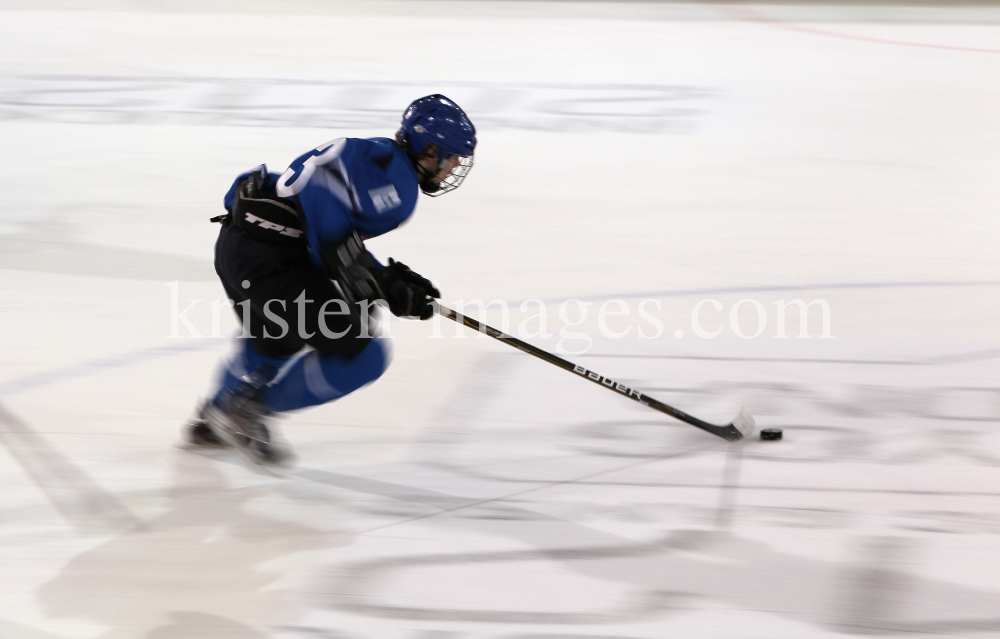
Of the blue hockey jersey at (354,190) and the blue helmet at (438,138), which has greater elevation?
the blue helmet at (438,138)

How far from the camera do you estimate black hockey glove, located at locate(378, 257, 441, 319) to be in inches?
113

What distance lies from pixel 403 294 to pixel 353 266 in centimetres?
16

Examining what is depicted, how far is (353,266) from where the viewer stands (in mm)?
2842

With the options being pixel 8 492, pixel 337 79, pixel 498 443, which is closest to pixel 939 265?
pixel 498 443

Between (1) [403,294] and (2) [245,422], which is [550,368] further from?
(2) [245,422]

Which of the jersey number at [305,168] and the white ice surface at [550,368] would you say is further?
the jersey number at [305,168]

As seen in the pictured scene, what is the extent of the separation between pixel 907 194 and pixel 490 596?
168 inches

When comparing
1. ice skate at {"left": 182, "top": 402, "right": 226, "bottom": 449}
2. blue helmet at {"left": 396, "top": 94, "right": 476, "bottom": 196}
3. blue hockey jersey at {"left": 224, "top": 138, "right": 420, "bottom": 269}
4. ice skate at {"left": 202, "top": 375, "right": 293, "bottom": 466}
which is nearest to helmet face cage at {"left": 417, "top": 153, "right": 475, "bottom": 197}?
blue helmet at {"left": 396, "top": 94, "right": 476, "bottom": 196}

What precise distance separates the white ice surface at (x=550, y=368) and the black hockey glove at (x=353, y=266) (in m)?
0.65

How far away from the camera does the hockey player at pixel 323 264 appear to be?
9.34ft

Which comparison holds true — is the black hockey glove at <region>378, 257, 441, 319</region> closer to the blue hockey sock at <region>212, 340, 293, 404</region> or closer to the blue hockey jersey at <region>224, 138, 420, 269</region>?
the blue hockey jersey at <region>224, 138, 420, 269</region>

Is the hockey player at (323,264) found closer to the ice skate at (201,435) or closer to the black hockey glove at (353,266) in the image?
the black hockey glove at (353,266)

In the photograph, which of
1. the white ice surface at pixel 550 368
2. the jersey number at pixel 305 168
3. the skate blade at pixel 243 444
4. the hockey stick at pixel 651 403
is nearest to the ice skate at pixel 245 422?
the skate blade at pixel 243 444

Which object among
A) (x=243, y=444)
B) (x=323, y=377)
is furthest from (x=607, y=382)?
(x=243, y=444)
